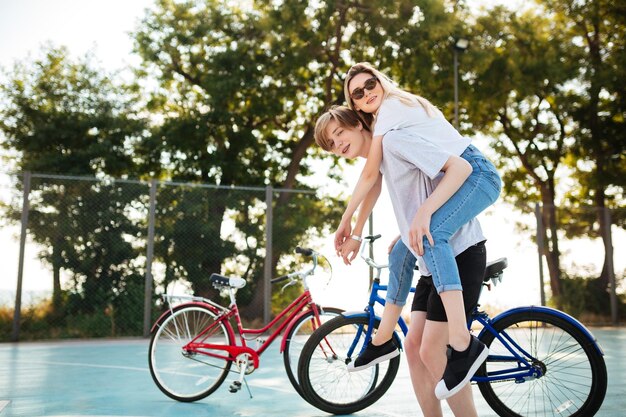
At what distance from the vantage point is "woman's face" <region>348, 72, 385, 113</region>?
9.98 feet

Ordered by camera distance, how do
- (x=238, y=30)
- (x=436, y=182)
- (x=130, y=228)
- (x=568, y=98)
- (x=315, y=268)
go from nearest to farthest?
1. (x=436, y=182)
2. (x=315, y=268)
3. (x=130, y=228)
4. (x=238, y=30)
5. (x=568, y=98)

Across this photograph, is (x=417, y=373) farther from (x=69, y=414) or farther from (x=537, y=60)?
(x=537, y=60)

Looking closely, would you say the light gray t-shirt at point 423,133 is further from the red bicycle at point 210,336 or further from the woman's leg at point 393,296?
the red bicycle at point 210,336

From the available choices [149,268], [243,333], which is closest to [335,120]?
[243,333]

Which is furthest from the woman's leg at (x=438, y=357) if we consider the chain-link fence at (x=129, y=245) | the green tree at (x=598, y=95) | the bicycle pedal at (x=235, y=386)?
the green tree at (x=598, y=95)

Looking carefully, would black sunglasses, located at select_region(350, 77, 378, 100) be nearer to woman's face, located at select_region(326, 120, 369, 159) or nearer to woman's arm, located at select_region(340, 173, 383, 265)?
woman's face, located at select_region(326, 120, 369, 159)

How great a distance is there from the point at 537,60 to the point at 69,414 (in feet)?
50.3

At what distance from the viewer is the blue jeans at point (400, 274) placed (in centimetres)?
336

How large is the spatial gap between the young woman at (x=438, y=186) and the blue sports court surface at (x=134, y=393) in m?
1.77

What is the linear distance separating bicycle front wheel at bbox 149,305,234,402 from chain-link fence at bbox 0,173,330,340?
17.6 feet

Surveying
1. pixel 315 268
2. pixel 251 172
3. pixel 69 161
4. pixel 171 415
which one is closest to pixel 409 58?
pixel 251 172

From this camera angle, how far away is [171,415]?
4406mm

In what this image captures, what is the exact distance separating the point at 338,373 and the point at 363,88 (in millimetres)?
2134

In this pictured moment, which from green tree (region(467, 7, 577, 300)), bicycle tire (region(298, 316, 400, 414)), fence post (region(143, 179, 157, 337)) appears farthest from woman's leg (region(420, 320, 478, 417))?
green tree (region(467, 7, 577, 300))
